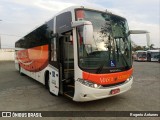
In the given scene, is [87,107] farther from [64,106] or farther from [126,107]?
[126,107]

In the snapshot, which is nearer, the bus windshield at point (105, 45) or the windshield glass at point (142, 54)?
the bus windshield at point (105, 45)

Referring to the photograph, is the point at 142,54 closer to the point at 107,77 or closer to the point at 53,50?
the point at 53,50

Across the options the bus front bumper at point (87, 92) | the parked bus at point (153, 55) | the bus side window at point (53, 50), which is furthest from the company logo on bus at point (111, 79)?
the parked bus at point (153, 55)

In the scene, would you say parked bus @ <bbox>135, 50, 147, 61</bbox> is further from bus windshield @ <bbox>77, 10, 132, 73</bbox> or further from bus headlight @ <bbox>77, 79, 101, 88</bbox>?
bus headlight @ <bbox>77, 79, 101, 88</bbox>

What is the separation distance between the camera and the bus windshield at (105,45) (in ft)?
19.6

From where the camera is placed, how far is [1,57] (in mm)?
42656

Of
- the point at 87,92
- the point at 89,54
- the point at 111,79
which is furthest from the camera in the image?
the point at 111,79

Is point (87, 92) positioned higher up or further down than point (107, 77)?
further down

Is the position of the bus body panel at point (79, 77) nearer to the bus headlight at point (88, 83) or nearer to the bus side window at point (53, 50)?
the bus headlight at point (88, 83)

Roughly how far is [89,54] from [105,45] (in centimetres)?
70

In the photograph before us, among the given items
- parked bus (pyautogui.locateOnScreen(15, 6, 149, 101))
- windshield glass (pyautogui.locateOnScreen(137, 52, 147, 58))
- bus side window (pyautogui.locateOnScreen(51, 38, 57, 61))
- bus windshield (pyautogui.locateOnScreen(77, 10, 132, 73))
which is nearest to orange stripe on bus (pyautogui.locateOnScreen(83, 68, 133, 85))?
parked bus (pyautogui.locateOnScreen(15, 6, 149, 101))

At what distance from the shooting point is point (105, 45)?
249 inches

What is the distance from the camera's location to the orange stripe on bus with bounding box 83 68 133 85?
233 inches

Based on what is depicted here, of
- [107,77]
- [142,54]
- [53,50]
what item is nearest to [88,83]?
[107,77]
